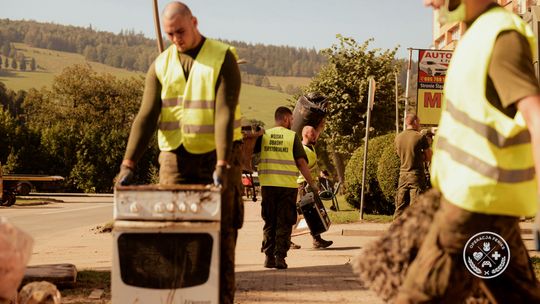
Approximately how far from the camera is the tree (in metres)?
49.0

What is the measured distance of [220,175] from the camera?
5.33 m

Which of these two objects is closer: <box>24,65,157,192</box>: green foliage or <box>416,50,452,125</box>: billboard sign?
<box>416,50,452,125</box>: billboard sign

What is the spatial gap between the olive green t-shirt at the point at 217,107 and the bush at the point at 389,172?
650 inches

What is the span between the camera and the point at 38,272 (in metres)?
7.72

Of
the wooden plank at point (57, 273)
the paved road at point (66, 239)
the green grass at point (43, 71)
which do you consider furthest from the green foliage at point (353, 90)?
the green grass at point (43, 71)

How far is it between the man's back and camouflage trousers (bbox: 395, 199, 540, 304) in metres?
10.2

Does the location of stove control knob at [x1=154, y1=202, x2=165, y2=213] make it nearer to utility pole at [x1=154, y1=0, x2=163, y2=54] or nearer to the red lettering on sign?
utility pole at [x1=154, y1=0, x2=163, y2=54]

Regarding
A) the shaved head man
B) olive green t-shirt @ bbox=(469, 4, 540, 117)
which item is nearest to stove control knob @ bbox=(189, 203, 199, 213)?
the shaved head man

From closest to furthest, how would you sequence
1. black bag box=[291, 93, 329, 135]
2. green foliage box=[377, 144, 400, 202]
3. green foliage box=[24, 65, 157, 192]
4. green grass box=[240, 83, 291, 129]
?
black bag box=[291, 93, 329, 135], green foliage box=[377, 144, 400, 202], green foliage box=[24, 65, 157, 192], green grass box=[240, 83, 291, 129]

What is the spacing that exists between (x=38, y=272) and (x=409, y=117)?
7.75 metres

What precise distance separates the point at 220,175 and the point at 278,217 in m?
5.21

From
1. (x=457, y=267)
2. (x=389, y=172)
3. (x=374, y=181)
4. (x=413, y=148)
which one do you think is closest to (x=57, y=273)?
(x=457, y=267)

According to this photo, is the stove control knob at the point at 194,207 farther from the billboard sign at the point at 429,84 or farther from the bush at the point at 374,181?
the billboard sign at the point at 429,84

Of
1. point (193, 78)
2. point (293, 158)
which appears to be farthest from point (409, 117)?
point (193, 78)
